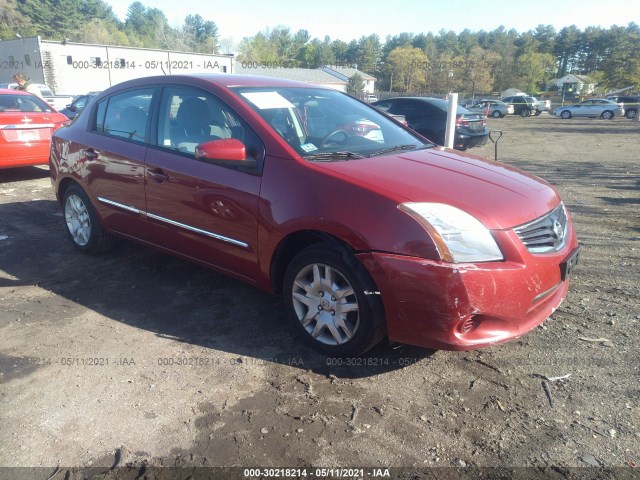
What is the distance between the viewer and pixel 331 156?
335 centimetres

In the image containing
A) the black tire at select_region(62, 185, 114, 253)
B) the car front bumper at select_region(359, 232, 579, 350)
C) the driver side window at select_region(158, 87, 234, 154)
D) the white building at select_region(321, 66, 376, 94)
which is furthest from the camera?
the white building at select_region(321, 66, 376, 94)

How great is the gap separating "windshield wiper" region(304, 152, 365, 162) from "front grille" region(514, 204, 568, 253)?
3.87 ft

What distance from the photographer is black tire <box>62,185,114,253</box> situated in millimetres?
4793

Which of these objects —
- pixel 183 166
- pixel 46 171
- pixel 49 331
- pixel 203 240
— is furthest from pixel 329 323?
pixel 46 171

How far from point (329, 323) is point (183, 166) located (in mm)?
1611

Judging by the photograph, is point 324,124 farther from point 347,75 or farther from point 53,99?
point 347,75

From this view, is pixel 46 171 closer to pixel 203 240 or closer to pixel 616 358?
pixel 203 240

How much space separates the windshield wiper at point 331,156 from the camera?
10.8ft

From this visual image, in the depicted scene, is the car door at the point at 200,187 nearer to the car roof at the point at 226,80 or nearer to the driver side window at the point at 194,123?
the driver side window at the point at 194,123

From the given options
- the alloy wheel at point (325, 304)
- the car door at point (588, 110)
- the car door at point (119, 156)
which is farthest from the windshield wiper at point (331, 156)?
the car door at point (588, 110)

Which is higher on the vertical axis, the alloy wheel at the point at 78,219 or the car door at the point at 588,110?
the alloy wheel at the point at 78,219

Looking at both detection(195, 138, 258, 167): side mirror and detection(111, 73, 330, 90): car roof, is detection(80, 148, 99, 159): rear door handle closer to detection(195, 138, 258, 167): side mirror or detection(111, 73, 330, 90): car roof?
detection(111, 73, 330, 90): car roof

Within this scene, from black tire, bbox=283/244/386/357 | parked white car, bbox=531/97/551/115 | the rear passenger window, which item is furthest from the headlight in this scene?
parked white car, bbox=531/97/551/115

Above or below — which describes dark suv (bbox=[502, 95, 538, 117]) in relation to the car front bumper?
below
